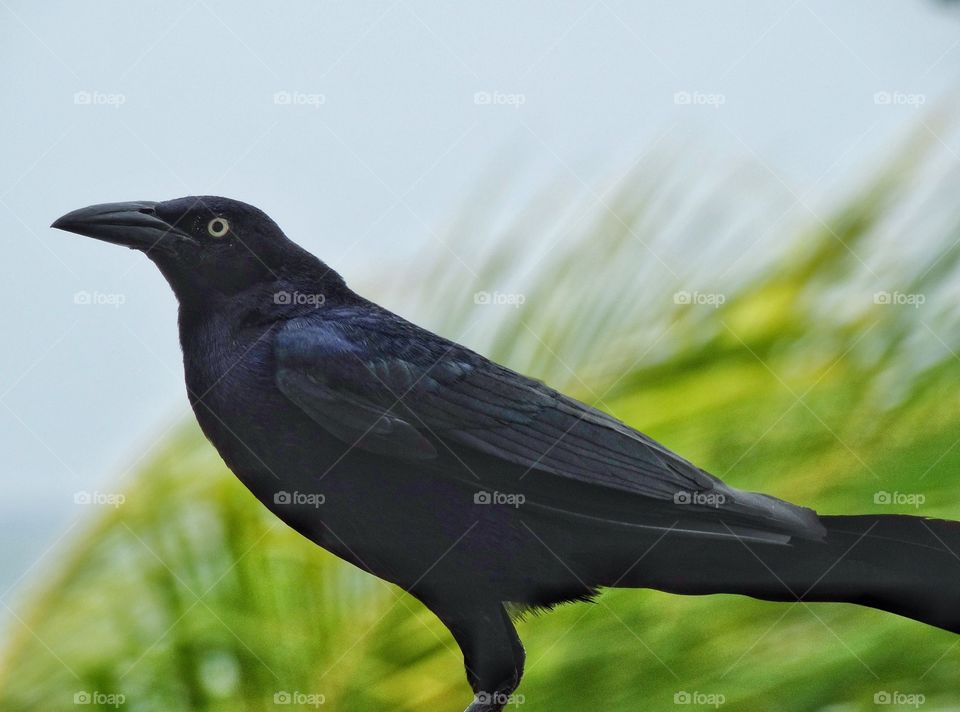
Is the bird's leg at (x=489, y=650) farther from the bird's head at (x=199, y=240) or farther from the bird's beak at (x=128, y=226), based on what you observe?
the bird's beak at (x=128, y=226)

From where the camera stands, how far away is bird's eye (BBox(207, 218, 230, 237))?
2371mm

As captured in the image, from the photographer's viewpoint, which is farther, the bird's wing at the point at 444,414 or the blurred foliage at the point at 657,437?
the blurred foliage at the point at 657,437

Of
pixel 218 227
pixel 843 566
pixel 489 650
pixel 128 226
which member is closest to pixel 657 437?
pixel 843 566

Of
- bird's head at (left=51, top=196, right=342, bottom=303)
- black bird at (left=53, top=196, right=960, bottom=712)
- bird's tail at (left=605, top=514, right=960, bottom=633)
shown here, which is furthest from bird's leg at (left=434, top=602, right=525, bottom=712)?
bird's head at (left=51, top=196, right=342, bottom=303)

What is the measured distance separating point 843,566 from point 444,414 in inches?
35.0

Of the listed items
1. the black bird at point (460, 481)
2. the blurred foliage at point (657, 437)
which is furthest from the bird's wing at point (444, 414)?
the blurred foliage at point (657, 437)

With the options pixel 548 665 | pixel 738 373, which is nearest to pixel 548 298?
pixel 738 373

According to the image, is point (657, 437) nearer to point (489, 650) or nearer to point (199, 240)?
point (489, 650)

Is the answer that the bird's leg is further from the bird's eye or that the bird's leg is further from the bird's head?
the bird's eye

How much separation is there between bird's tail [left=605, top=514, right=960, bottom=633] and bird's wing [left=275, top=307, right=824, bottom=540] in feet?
0.33

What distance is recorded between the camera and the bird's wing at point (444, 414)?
225 cm

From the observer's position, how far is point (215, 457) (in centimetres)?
262

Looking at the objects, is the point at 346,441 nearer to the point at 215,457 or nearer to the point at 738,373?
the point at 215,457

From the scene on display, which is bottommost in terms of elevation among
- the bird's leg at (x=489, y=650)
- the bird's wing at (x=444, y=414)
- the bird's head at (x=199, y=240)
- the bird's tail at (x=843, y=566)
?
the bird's leg at (x=489, y=650)
